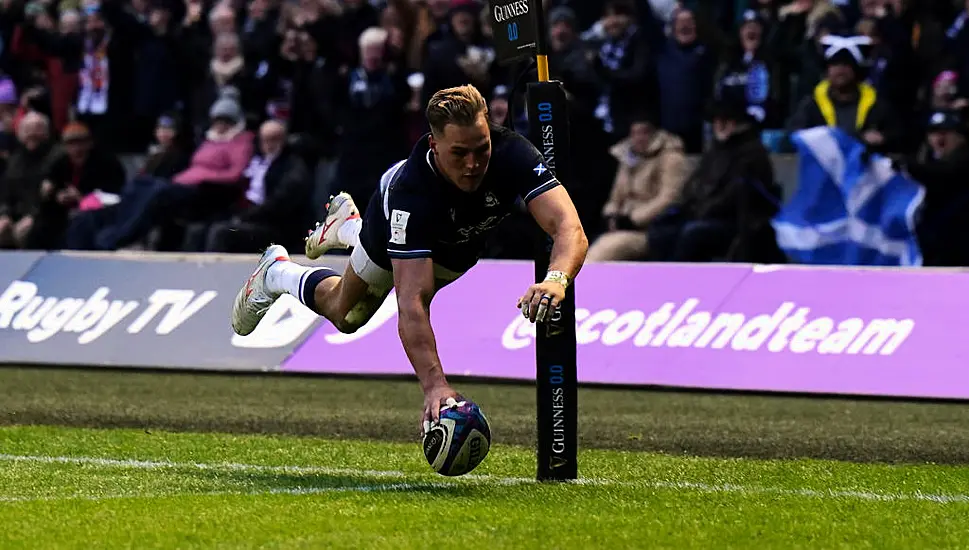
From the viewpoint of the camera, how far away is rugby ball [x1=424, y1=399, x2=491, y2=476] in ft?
26.9

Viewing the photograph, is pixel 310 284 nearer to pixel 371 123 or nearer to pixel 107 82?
pixel 371 123

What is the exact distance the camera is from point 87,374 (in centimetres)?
1533

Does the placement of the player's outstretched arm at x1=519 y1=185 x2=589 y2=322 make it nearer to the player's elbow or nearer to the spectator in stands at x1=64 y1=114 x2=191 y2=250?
the player's elbow

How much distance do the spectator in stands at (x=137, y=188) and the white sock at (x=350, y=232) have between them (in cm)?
959

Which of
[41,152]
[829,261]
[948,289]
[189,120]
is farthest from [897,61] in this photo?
[41,152]

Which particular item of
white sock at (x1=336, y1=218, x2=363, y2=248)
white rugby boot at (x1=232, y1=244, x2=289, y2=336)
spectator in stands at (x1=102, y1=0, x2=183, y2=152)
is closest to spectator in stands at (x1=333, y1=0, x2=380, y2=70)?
spectator in stands at (x1=102, y1=0, x2=183, y2=152)

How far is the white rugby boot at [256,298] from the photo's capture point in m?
11.2

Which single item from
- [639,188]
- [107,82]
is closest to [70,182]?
[107,82]

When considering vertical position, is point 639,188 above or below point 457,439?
below

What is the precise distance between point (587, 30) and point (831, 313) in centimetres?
647

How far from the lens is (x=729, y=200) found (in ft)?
54.3

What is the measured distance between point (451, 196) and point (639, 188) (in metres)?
8.68

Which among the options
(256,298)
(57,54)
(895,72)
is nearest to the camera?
(256,298)

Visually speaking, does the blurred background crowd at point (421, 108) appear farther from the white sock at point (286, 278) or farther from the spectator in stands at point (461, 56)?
the white sock at point (286, 278)
